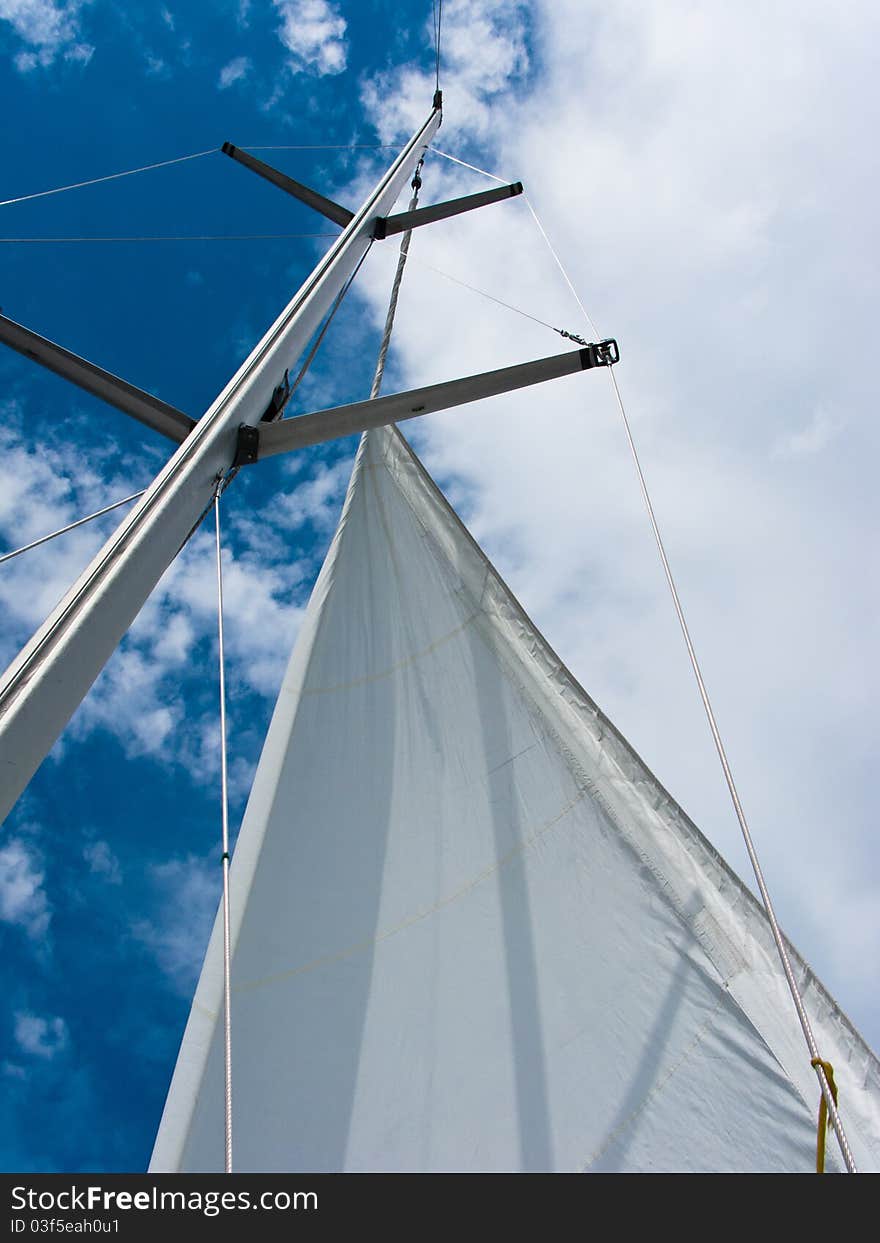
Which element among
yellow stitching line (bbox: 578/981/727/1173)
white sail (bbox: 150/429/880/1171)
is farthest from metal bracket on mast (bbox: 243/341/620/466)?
yellow stitching line (bbox: 578/981/727/1173)

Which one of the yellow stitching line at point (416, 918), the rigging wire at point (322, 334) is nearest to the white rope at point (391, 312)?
the rigging wire at point (322, 334)

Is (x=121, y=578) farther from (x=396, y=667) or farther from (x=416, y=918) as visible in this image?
(x=396, y=667)

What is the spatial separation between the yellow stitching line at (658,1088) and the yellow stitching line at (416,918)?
113cm

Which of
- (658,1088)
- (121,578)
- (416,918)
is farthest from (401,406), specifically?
(658,1088)

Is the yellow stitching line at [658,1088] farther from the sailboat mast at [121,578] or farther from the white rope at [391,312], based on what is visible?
the white rope at [391,312]

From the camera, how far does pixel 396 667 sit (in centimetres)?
519

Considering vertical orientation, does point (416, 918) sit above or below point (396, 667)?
below

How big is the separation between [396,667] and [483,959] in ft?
6.35

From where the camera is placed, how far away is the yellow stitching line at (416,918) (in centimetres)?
396

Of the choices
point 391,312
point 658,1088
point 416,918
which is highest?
point 391,312

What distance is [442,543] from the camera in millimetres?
5625

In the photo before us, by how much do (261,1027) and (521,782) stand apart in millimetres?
1717
